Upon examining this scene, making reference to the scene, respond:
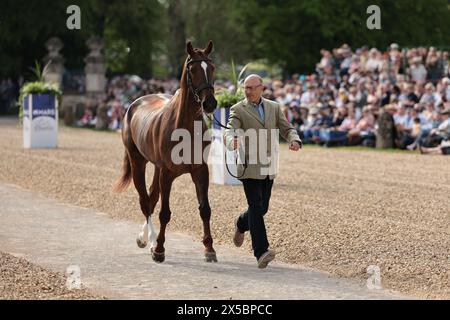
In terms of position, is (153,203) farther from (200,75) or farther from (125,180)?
(200,75)

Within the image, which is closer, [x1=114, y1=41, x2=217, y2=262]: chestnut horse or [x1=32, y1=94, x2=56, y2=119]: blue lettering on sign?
[x1=114, y1=41, x2=217, y2=262]: chestnut horse

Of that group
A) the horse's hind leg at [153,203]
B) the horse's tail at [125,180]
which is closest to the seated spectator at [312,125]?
the horse's tail at [125,180]

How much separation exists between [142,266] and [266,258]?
1.32m

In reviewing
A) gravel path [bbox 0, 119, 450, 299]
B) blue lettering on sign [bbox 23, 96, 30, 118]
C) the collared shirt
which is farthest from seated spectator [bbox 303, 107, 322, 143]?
the collared shirt

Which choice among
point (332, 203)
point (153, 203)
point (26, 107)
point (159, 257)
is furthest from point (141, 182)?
point (26, 107)

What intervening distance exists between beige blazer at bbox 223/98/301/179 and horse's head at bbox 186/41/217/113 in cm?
36

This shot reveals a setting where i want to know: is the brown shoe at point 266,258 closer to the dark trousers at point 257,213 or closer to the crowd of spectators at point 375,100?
the dark trousers at point 257,213

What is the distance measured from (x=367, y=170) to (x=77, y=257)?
10.7 m

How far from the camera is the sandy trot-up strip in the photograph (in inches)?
347

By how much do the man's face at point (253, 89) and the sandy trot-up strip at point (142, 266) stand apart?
5.49 feet

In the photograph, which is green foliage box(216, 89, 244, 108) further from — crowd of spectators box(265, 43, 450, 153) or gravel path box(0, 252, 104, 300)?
gravel path box(0, 252, 104, 300)

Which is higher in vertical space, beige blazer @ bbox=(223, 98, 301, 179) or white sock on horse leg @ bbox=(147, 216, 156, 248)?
beige blazer @ bbox=(223, 98, 301, 179)
